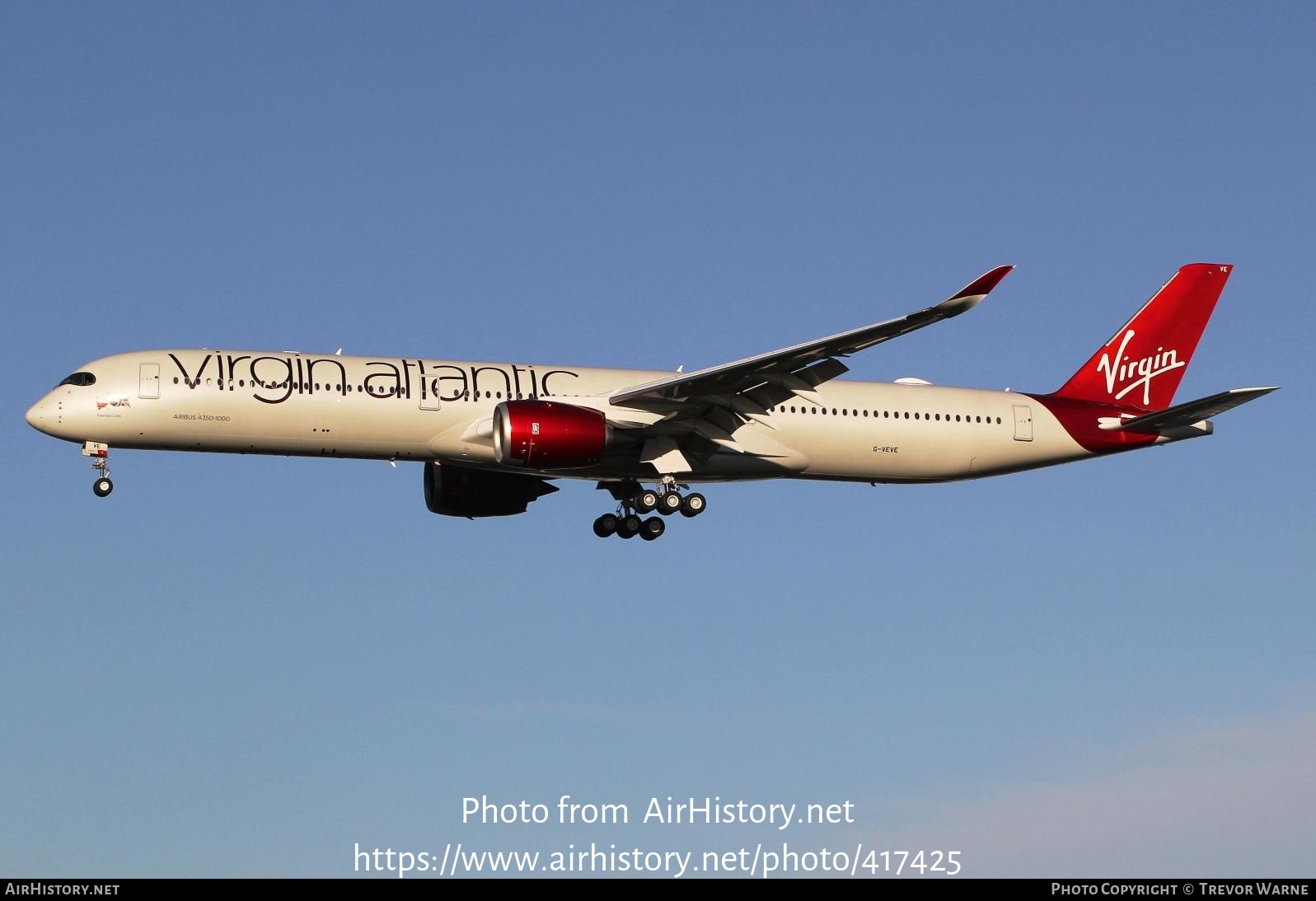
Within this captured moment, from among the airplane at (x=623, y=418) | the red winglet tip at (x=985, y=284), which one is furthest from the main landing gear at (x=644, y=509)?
the red winglet tip at (x=985, y=284)

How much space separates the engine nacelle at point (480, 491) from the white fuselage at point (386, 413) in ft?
14.2

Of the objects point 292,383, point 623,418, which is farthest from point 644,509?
point 292,383

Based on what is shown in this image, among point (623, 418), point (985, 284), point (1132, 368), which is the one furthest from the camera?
point (1132, 368)

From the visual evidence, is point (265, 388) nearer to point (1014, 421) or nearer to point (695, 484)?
point (695, 484)

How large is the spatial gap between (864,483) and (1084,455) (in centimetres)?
655

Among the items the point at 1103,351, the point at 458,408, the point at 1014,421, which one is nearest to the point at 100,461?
the point at 458,408

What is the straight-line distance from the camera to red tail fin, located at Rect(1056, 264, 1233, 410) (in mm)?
56469

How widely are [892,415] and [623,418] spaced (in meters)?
7.74

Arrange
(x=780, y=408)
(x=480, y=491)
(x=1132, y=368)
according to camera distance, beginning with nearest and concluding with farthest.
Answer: (x=780, y=408) < (x=480, y=491) < (x=1132, y=368)

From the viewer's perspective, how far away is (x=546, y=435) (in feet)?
156

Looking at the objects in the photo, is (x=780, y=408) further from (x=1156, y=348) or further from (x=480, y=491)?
(x=1156, y=348)

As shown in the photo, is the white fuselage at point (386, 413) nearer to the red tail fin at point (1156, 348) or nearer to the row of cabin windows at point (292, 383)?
the row of cabin windows at point (292, 383)
